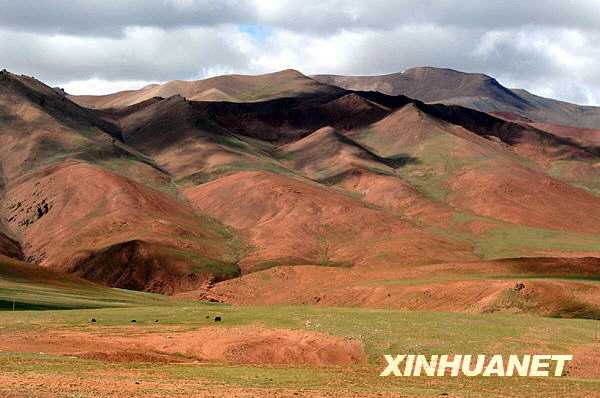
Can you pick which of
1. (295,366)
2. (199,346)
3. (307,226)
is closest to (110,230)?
(307,226)

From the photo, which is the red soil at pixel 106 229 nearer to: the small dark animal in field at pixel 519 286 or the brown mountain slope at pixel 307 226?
the brown mountain slope at pixel 307 226

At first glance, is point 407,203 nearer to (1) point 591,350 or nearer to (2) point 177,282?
(2) point 177,282

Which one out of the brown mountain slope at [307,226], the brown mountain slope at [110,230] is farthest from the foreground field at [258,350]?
the brown mountain slope at [307,226]

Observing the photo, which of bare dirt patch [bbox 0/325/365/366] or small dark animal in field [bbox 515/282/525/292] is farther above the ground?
small dark animal in field [bbox 515/282/525/292]

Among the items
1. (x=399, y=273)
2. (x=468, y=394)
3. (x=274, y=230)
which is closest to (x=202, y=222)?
(x=274, y=230)

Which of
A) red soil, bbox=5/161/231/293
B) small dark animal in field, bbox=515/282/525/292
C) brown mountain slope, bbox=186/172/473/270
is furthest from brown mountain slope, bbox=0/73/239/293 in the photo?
small dark animal in field, bbox=515/282/525/292

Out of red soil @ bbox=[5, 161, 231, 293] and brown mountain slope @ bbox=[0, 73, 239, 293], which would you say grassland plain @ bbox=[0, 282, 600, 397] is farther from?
brown mountain slope @ bbox=[0, 73, 239, 293]

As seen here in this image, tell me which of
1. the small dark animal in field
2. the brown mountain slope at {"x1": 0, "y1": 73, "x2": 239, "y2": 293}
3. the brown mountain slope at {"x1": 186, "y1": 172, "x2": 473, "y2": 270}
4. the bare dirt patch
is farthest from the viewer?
the brown mountain slope at {"x1": 186, "y1": 172, "x2": 473, "y2": 270}

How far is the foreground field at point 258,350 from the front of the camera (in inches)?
1515

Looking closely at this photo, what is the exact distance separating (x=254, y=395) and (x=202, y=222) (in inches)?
5278

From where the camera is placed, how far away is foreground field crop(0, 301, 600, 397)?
38.5m

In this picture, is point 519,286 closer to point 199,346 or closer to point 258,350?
point 258,350

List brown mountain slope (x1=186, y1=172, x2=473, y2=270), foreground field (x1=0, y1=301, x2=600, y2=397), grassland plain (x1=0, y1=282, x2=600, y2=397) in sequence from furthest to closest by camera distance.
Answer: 1. brown mountain slope (x1=186, y1=172, x2=473, y2=270)
2. foreground field (x1=0, y1=301, x2=600, y2=397)
3. grassland plain (x1=0, y1=282, x2=600, y2=397)

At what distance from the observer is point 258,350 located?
5394 cm
